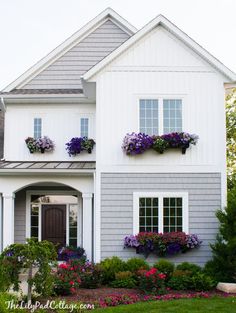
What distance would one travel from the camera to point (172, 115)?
14.7m

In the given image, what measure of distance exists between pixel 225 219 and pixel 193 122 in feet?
9.65

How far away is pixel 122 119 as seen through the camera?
14641mm

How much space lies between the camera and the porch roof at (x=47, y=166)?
14977 mm

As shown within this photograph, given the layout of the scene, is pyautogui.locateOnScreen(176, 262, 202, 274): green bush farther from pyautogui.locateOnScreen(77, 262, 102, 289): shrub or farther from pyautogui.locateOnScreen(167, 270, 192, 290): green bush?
pyautogui.locateOnScreen(77, 262, 102, 289): shrub

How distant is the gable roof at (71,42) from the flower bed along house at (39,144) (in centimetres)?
195

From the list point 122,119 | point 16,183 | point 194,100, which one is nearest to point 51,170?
point 16,183

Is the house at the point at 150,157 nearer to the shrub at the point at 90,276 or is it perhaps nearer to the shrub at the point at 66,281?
the shrub at the point at 90,276

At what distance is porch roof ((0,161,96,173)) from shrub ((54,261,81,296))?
11.8ft

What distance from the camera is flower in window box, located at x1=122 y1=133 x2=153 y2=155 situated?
14094 millimetres

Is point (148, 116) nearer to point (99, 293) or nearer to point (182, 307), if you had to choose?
point (99, 293)

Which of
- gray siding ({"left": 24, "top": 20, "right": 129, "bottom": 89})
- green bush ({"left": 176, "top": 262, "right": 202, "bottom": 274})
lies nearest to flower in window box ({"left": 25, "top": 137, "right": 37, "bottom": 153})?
gray siding ({"left": 24, "top": 20, "right": 129, "bottom": 89})

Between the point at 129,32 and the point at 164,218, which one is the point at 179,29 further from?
the point at 164,218

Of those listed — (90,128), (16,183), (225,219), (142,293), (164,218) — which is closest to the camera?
(142,293)

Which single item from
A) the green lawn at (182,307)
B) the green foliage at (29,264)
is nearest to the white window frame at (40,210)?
the green lawn at (182,307)
